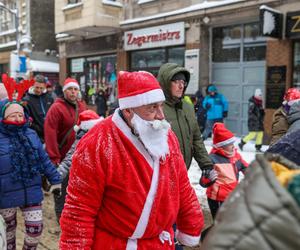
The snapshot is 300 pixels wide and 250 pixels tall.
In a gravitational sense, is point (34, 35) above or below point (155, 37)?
above

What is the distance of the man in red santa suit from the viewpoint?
2023mm

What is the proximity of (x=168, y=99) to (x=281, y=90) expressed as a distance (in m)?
7.74

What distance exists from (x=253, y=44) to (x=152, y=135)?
10.2m

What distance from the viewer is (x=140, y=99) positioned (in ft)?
7.11

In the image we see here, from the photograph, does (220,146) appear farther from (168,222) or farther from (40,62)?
(40,62)

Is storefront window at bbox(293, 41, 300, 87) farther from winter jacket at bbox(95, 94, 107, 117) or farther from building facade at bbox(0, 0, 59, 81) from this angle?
building facade at bbox(0, 0, 59, 81)

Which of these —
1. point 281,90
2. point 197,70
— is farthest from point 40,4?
point 281,90

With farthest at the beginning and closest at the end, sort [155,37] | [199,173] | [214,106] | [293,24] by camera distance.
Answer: [155,37]
[214,106]
[293,24]
[199,173]

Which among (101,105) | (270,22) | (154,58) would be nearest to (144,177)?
(270,22)

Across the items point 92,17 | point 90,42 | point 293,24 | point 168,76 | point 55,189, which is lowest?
point 55,189

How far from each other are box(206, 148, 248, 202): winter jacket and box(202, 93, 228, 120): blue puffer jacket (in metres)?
6.87

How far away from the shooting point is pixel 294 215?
2.34ft

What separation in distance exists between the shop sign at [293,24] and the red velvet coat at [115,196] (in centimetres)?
878

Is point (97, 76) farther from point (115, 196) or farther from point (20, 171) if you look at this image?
point (115, 196)
